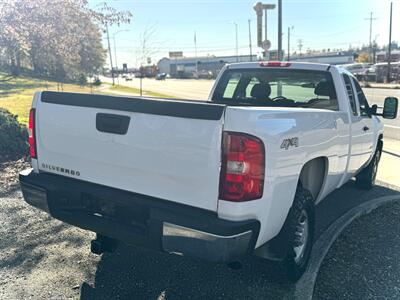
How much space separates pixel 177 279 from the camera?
336 cm

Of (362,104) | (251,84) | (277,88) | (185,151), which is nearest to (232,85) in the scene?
(251,84)

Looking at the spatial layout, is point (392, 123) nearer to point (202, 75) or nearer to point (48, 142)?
point (48, 142)

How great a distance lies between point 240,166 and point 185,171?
37 cm

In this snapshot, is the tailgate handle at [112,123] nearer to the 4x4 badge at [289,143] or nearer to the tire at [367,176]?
the 4x4 badge at [289,143]

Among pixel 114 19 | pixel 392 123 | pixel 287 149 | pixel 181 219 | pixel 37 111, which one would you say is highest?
pixel 114 19

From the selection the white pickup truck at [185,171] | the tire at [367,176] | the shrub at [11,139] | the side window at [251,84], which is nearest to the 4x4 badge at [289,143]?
the white pickup truck at [185,171]

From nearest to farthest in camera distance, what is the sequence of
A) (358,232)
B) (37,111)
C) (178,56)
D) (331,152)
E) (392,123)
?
(37,111) → (331,152) → (358,232) → (392,123) → (178,56)

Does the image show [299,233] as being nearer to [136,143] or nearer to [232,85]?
[136,143]

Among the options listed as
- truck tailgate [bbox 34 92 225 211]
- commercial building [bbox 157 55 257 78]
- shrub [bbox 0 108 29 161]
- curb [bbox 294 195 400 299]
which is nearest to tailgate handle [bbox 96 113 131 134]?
truck tailgate [bbox 34 92 225 211]

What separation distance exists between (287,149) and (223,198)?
23.9 inches

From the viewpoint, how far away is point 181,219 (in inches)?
101

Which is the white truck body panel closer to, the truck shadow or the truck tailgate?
the truck tailgate

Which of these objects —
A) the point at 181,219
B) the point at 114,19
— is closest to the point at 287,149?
the point at 181,219

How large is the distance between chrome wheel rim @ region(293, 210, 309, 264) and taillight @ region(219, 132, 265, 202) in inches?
36.1
